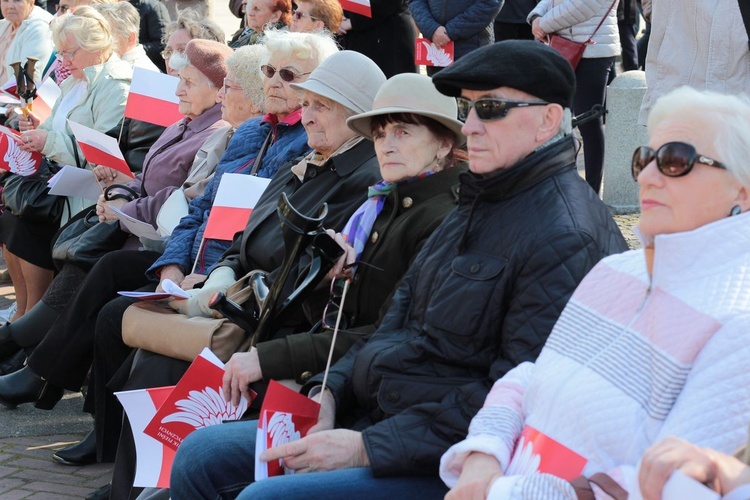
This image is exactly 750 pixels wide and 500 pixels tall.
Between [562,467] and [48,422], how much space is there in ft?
11.5

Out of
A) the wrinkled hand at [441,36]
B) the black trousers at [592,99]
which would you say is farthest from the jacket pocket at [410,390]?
the wrinkled hand at [441,36]

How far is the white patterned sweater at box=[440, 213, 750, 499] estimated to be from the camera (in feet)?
6.35

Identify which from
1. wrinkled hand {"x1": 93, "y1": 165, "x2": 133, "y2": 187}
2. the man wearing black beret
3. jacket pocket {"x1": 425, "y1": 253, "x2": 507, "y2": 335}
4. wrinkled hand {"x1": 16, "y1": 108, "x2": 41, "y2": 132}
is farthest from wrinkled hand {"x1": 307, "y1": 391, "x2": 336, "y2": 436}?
wrinkled hand {"x1": 16, "y1": 108, "x2": 41, "y2": 132}

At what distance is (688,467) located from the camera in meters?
1.69

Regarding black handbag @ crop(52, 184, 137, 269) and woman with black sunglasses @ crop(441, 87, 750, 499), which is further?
black handbag @ crop(52, 184, 137, 269)

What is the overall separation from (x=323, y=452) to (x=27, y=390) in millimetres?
2735

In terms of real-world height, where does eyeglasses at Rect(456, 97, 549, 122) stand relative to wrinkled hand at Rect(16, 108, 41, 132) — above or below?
above

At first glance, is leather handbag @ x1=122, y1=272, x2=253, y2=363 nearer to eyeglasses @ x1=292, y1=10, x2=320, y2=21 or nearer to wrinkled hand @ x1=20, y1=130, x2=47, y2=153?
wrinkled hand @ x1=20, y1=130, x2=47, y2=153

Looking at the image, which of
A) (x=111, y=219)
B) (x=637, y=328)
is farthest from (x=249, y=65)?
(x=637, y=328)

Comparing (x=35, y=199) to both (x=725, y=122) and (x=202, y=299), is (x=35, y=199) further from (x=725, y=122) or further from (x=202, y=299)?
(x=725, y=122)

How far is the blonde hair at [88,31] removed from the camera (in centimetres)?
627

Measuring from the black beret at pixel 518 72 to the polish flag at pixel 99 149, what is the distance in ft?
9.73

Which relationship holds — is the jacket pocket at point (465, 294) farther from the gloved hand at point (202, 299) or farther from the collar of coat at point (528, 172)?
the gloved hand at point (202, 299)

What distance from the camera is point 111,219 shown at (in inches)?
205
